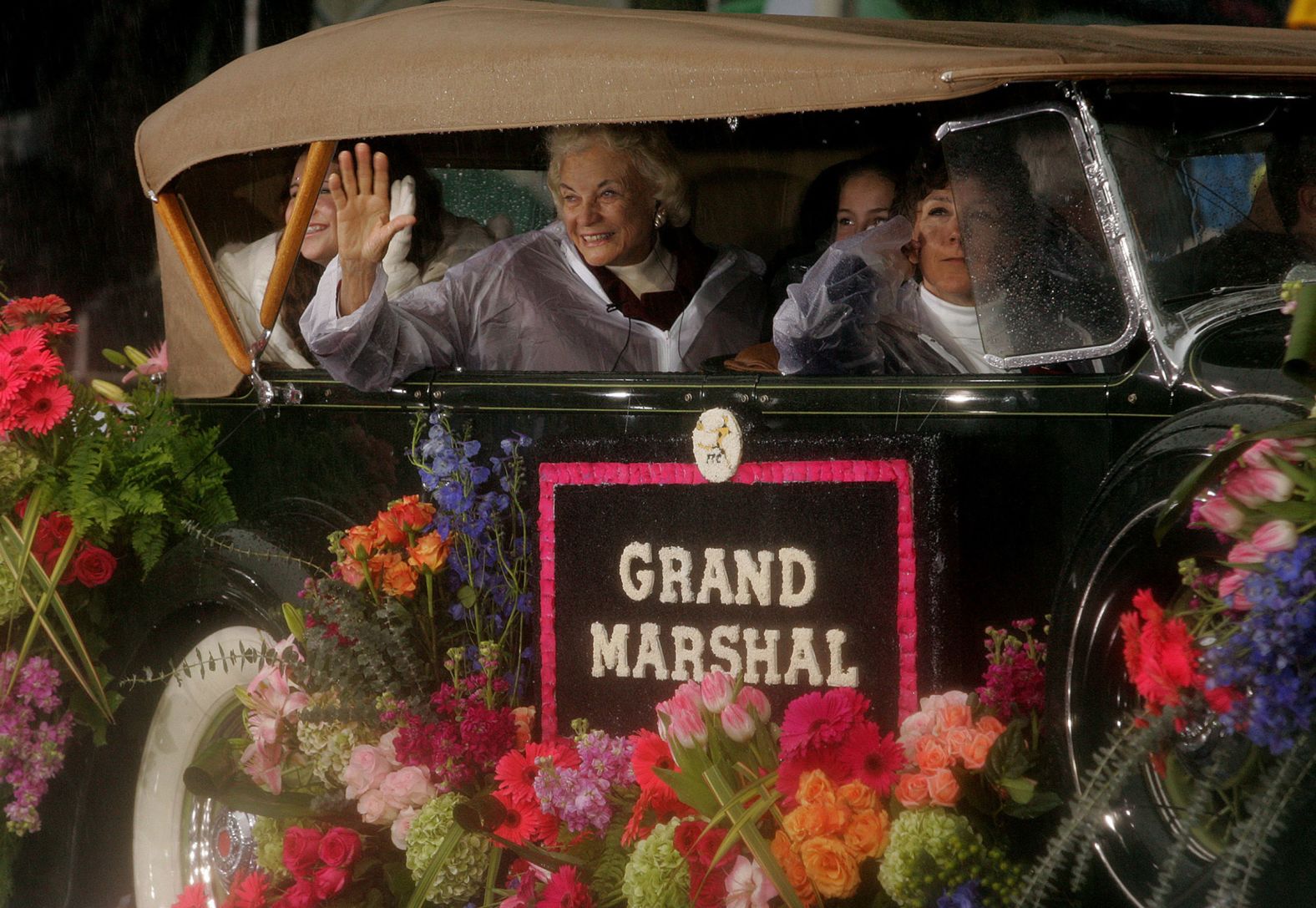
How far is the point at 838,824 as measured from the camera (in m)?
2.18

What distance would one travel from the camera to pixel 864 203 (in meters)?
3.51

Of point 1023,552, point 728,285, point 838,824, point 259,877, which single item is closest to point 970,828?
point 838,824

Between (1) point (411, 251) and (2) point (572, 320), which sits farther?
(1) point (411, 251)

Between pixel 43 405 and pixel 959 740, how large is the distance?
2563 millimetres

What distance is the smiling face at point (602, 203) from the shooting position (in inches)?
139

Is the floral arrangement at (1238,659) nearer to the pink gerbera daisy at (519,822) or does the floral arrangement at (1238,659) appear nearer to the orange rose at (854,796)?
the orange rose at (854,796)

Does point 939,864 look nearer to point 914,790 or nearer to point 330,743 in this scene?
point 914,790

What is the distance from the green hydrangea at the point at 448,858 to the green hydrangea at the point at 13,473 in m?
1.55

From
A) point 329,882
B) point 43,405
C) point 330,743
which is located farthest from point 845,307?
point 43,405

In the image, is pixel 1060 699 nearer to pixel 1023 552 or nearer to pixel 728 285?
pixel 1023 552

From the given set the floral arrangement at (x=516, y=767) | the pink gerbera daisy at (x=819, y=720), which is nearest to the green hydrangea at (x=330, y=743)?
the floral arrangement at (x=516, y=767)

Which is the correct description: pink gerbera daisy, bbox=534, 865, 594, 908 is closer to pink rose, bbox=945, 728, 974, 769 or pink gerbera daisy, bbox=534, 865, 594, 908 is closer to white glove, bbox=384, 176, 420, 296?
pink rose, bbox=945, 728, 974, 769

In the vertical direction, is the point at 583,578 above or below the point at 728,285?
below

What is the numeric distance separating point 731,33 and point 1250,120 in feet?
3.12
